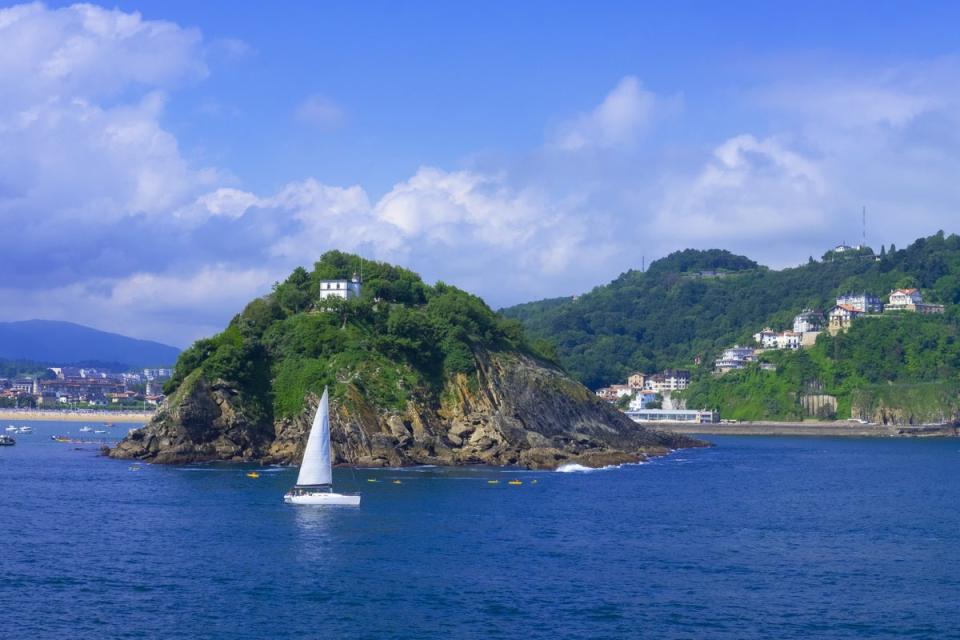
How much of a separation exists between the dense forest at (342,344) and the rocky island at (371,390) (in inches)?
5.1

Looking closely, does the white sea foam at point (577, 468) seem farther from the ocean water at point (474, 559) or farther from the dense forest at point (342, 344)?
the dense forest at point (342, 344)

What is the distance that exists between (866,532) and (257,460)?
179ft

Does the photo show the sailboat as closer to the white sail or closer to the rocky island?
the white sail

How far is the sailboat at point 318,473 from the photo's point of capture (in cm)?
6794

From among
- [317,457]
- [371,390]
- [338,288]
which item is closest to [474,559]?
[317,457]

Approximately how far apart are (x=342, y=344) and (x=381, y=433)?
12.6 m

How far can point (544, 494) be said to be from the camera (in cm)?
7625

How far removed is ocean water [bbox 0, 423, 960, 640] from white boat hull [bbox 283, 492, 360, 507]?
3.80 feet

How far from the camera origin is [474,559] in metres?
51.4

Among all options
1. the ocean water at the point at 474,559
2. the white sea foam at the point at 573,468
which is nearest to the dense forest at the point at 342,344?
the white sea foam at the point at 573,468

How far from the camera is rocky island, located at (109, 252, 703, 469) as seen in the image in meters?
98.2

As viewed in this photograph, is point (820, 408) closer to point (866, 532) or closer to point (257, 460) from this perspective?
point (257, 460)

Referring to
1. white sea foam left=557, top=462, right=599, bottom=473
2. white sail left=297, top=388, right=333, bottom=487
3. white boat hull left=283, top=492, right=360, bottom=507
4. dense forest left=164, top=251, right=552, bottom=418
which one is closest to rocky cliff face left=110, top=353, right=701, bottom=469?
white sea foam left=557, top=462, right=599, bottom=473

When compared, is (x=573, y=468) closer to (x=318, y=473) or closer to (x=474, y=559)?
(x=318, y=473)
